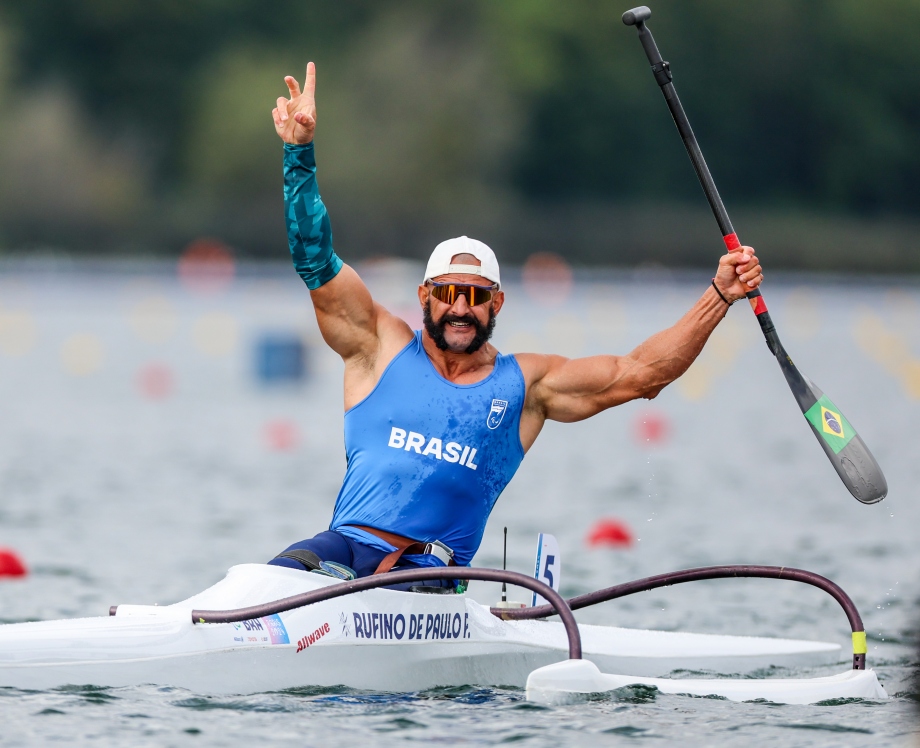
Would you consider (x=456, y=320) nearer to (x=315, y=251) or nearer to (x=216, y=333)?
(x=315, y=251)

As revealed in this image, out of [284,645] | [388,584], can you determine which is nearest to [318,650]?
[284,645]

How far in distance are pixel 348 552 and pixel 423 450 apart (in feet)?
1.92

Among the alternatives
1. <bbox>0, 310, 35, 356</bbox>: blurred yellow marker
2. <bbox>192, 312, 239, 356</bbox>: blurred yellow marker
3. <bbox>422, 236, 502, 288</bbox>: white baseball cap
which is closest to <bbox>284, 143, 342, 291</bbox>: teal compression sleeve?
<bbox>422, 236, 502, 288</bbox>: white baseball cap

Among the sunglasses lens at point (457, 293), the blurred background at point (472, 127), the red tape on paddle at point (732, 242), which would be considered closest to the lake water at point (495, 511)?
the sunglasses lens at point (457, 293)

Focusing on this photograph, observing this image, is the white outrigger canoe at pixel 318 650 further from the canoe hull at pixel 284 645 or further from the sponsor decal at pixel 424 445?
the sponsor decal at pixel 424 445

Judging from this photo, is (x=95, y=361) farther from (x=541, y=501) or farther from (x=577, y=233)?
(x=577, y=233)

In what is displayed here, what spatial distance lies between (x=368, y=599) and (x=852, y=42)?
217 feet

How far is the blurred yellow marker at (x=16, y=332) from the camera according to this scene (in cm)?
2973

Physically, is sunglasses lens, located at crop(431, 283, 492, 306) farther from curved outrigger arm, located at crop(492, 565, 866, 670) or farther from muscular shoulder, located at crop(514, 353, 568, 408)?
curved outrigger arm, located at crop(492, 565, 866, 670)

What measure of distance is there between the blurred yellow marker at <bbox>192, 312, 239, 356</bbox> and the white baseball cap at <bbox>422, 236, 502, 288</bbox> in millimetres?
20620

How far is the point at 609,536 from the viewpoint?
1260cm

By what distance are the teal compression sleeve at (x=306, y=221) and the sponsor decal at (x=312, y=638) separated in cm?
157

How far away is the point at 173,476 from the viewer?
1577 centimetres

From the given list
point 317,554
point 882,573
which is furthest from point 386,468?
point 882,573
